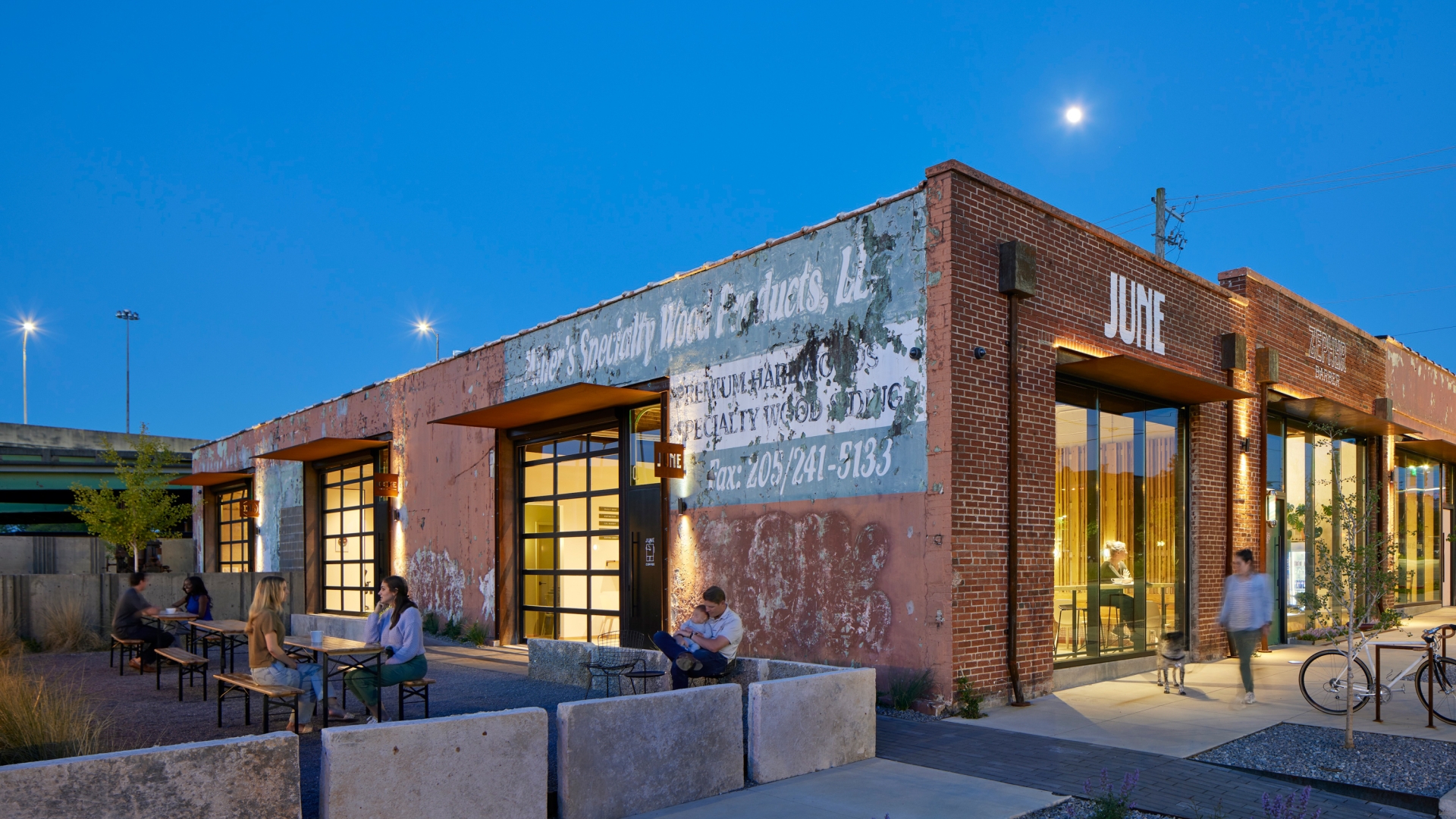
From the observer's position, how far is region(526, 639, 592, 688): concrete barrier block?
10.6m

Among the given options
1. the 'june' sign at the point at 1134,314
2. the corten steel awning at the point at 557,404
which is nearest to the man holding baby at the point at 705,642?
the corten steel awning at the point at 557,404

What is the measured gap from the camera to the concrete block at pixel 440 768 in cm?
488

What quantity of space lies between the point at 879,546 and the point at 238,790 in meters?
6.56

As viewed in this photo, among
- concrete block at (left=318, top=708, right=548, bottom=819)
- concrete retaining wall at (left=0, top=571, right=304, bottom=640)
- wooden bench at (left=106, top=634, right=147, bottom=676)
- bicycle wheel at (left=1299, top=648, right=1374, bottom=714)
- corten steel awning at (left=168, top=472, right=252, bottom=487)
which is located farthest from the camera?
corten steel awning at (left=168, top=472, right=252, bottom=487)

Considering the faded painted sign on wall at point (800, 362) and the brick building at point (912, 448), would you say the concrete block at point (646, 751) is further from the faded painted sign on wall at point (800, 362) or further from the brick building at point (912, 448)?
the faded painted sign on wall at point (800, 362)

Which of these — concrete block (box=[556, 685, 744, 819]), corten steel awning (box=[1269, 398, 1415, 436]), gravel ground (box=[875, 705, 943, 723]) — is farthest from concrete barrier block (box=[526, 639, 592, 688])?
corten steel awning (box=[1269, 398, 1415, 436])

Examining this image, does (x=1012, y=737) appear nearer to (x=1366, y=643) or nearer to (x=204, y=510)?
(x=1366, y=643)

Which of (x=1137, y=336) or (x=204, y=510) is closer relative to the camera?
(x=1137, y=336)

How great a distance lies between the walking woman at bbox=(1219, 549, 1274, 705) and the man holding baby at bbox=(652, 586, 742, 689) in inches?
205

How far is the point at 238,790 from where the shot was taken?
15.2 ft

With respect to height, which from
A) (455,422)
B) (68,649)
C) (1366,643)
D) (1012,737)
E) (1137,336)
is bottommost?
(68,649)

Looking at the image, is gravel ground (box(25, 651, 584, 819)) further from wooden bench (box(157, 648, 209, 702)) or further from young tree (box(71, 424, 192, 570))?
young tree (box(71, 424, 192, 570))

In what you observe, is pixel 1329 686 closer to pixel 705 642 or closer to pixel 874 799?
pixel 874 799

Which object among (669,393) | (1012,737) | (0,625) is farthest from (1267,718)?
(0,625)
